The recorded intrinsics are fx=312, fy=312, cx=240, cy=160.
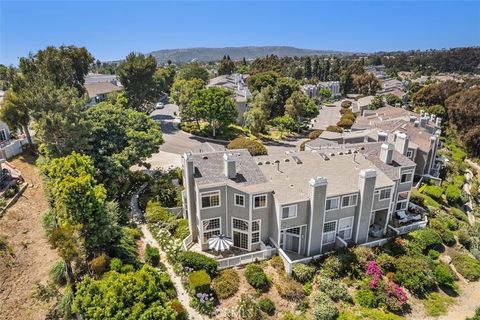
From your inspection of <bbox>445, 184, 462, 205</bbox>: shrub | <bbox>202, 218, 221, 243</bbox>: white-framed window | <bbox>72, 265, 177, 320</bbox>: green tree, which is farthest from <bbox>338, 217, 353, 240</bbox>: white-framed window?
<bbox>445, 184, 462, 205</bbox>: shrub

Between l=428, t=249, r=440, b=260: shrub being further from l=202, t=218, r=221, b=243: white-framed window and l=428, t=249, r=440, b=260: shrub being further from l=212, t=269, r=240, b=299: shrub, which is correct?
l=202, t=218, r=221, b=243: white-framed window

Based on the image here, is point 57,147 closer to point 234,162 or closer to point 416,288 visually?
point 234,162

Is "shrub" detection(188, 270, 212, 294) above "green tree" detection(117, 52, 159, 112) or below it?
below

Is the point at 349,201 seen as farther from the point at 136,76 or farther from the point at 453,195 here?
the point at 136,76

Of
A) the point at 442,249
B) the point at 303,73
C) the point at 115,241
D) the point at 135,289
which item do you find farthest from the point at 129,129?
the point at 303,73

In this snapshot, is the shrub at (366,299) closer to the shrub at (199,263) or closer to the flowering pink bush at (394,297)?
the flowering pink bush at (394,297)

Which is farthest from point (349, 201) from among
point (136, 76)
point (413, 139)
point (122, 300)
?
point (136, 76)
